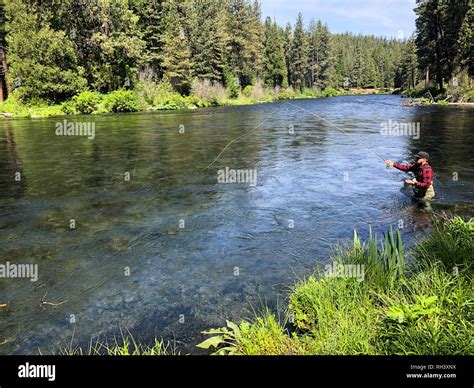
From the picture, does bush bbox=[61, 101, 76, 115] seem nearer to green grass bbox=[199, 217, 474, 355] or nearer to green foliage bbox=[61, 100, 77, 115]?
green foliage bbox=[61, 100, 77, 115]

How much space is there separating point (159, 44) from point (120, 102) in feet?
81.0

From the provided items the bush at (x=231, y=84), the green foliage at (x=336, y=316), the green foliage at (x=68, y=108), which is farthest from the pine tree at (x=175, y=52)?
the green foliage at (x=336, y=316)

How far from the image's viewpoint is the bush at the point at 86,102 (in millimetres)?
47031

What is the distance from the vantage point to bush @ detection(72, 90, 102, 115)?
4703 centimetres

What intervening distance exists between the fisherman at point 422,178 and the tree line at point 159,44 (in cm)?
4607

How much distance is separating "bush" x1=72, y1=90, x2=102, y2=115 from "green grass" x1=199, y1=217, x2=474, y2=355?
4601cm

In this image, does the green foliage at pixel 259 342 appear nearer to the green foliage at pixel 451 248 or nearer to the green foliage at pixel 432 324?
the green foliage at pixel 432 324

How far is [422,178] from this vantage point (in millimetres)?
11773

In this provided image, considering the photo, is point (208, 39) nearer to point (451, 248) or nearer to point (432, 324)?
point (451, 248)

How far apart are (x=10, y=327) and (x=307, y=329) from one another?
13.8 ft

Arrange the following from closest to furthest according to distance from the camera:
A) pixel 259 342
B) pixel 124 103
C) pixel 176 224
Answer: pixel 259 342
pixel 176 224
pixel 124 103

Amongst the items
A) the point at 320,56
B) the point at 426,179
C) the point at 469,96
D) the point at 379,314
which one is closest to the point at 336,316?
the point at 379,314

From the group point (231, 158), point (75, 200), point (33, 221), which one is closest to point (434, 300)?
point (33, 221)

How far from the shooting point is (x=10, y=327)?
237 inches
